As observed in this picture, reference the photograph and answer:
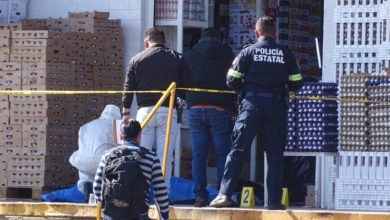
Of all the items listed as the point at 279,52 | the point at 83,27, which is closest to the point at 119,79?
the point at 83,27

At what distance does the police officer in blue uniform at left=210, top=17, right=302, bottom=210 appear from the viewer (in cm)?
1691

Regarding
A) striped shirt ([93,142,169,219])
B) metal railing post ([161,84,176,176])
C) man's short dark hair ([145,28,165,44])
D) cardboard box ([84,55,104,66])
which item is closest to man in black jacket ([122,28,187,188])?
man's short dark hair ([145,28,165,44])

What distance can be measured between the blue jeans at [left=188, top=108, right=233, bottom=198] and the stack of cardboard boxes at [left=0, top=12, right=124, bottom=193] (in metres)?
3.95

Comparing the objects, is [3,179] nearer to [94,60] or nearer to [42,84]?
[42,84]

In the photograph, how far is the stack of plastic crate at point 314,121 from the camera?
20016 millimetres

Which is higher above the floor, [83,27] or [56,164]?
[83,27]

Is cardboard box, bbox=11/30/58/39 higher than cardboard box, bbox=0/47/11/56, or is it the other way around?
cardboard box, bbox=11/30/58/39

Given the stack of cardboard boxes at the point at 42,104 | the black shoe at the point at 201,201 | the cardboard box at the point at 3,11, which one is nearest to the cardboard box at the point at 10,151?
the stack of cardboard boxes at the point at 42,104

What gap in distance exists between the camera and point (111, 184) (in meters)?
14.7

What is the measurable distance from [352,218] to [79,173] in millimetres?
5592

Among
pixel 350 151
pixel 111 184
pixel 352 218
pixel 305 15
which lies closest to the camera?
pixel 111 184

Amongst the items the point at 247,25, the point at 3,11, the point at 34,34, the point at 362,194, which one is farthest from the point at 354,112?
the point at 3,11

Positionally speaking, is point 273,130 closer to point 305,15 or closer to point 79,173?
point 79,173

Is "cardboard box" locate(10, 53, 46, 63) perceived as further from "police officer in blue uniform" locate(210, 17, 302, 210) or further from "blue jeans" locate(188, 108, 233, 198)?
"police officer in blue uniform" locate(210, 17, 302, 210)
